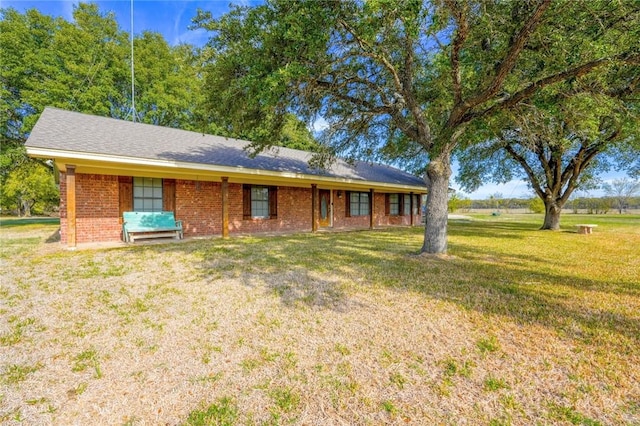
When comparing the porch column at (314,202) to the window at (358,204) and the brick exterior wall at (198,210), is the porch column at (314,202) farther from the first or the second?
the window at (358,204)

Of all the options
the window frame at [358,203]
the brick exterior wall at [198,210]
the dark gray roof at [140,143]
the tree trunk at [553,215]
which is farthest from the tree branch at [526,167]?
the brick exterior wall at [198,210]

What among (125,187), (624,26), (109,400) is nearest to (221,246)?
(125,187)

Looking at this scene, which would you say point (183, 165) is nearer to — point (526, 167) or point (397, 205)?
point (397, 205)

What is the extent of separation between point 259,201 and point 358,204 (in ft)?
19.7

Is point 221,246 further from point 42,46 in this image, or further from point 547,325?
point 42,46

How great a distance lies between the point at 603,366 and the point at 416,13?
16.4 ft

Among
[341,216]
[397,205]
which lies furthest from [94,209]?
[397,205]

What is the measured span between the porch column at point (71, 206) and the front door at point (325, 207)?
379 inches

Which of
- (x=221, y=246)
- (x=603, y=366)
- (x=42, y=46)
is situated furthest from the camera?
(x=42, y=46)

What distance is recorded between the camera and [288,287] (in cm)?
493

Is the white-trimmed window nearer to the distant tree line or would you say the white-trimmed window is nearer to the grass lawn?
the grass lawn

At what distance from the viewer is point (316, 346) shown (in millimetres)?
3037

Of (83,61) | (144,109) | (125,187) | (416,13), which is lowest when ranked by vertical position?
(125,187)

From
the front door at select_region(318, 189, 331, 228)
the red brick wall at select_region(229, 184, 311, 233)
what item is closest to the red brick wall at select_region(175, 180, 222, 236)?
the red brick wall at select_region(229, 184, 311, 233)
